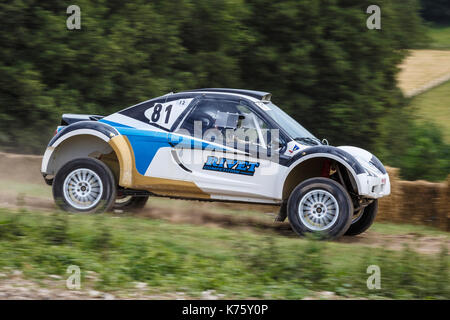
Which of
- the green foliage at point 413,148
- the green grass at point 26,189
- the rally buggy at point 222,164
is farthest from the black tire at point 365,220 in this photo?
the green foliage at point 413,148

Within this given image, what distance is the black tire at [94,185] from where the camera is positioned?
30.7 ft

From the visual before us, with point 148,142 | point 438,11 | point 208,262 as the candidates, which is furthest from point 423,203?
point 438,11

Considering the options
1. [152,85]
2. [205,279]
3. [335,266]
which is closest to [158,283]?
[205,279]

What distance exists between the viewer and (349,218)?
8555 mm

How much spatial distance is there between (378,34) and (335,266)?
1014cm

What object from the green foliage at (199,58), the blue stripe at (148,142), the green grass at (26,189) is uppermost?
the green foliage at (199,58)

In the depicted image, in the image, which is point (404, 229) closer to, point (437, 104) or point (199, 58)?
point (199, 58)

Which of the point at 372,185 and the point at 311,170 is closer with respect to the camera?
the point at 372,185

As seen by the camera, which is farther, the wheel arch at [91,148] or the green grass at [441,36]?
the green grass at [441,36]

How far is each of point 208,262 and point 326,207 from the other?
2241 mm

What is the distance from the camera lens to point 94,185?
9.46 m

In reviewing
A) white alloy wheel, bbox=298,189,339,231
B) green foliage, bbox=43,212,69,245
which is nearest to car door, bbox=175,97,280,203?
white alloy wheel, bbox=298,189,339,231

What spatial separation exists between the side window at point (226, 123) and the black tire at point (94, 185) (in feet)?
4.05

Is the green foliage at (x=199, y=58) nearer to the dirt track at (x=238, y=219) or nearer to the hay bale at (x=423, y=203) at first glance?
the dirt track at (x=238, y=219)
